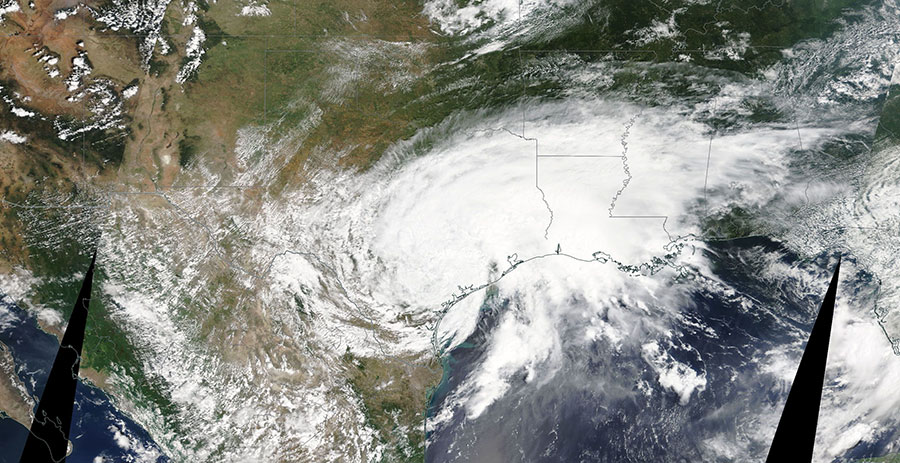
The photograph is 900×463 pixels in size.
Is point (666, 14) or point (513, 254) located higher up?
point (666, 14)

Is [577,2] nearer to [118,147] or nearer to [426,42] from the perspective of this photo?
[426,42]

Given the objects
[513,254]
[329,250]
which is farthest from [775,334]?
[329,250]

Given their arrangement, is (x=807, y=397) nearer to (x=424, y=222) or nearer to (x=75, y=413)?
(x=424, y=222)

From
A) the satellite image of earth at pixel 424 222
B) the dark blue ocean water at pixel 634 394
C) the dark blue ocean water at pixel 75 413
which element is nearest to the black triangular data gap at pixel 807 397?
the satellite image of earth at pixel 424 222

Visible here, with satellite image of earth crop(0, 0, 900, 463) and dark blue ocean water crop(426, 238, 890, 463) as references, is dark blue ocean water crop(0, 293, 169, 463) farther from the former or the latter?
dark blue ocean water crop(426, 238, 890, 463)

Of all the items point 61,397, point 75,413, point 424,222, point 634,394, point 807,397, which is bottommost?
point 807,397

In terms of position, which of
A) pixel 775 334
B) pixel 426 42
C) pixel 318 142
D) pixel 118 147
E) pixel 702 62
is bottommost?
pixel 775 334

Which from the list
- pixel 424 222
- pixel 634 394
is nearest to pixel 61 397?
pixel 424 222
